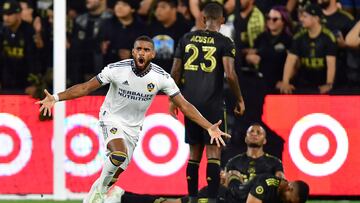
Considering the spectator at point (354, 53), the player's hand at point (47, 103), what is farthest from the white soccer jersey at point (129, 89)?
the spectator at point (354, 53)

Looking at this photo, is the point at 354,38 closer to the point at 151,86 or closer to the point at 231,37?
the point at 231,37

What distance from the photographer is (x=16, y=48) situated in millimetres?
17078

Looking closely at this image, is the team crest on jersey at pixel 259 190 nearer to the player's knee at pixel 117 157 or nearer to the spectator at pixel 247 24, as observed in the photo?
the player's knee at pixel 117 157

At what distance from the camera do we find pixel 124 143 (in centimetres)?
1325

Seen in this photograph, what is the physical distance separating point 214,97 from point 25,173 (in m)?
3.38

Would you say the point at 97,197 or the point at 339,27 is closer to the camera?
the point at 97,197

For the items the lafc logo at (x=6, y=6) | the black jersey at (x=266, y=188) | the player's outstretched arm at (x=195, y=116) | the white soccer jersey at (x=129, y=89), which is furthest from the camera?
the lafc logo at (x=6, y=6)

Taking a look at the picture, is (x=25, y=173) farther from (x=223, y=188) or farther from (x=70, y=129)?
(x=223, y=188)

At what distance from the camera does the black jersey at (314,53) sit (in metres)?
16.2

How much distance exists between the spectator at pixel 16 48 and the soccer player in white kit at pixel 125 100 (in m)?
3.59

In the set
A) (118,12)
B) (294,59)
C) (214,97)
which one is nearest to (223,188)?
(214,97)

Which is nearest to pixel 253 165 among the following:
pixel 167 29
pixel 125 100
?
pixel 125 100

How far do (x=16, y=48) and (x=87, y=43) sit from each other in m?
0.96

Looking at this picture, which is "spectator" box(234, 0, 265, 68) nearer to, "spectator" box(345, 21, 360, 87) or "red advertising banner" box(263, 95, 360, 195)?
"red advertising banner" box(263, 95, 360, 195)
